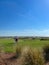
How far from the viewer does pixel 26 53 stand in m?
11.0

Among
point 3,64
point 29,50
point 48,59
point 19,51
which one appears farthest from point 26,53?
point 19,51

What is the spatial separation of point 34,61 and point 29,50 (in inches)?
31.0

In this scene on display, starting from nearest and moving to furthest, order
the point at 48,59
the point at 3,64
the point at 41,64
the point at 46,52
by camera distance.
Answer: the point at 41,64 < the point at 3,64 < the point at 48,59 < the point at 46,52

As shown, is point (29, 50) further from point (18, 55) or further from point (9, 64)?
point (18, 55)

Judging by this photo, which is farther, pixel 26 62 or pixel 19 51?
pixel 19 51

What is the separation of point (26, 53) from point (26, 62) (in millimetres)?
534

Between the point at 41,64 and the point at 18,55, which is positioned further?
the point at 18,55

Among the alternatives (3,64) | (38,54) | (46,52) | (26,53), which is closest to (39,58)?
(38,54)

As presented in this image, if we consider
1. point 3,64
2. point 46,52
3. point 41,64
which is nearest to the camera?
point 41,64

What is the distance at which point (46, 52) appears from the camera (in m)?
16.1

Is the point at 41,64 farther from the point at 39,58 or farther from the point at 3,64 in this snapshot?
the point at 3,64

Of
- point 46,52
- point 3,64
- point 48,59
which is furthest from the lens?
point 46,52

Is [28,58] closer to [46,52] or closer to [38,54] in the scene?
[38,54]

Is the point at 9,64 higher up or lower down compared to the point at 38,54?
lower down
